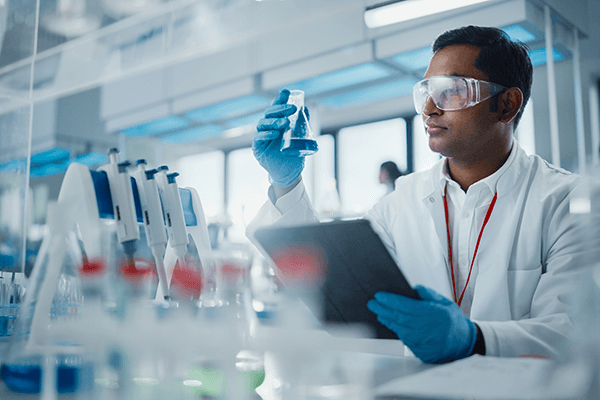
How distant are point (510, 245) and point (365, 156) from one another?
3.94m

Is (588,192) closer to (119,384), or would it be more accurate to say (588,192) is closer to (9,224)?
(119,384)

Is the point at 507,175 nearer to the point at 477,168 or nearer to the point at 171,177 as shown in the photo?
the point at 477,168

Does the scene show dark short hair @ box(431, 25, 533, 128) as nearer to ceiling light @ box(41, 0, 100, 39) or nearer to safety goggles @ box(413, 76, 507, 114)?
safety goggles @ box(413, 76, 507, 114)

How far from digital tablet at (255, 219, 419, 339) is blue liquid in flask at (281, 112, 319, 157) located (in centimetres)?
68

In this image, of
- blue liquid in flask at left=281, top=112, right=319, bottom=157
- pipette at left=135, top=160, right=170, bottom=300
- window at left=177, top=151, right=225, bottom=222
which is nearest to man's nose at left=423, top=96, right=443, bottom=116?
blue liquid in flask at left=281, top=112, right=319, bottom=157

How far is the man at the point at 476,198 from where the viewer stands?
142cm

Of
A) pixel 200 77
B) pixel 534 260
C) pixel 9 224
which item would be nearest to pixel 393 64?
pixel 200 77

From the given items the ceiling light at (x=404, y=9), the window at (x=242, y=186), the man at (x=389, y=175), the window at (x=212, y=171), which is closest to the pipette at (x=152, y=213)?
the ceiling light at (x=404, y=9)

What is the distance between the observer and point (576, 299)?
1.92ft

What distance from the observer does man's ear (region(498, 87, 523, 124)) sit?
163 cm

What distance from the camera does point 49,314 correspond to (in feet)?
2.60

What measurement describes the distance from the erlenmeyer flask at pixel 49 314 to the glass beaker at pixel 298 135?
898 millimetres

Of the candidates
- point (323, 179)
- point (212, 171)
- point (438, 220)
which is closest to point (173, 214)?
point (438, 220)

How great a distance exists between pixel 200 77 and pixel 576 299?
4499 millimetres
